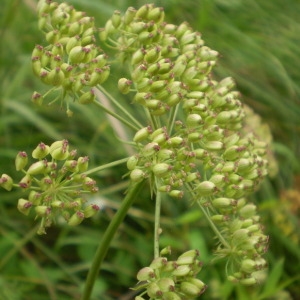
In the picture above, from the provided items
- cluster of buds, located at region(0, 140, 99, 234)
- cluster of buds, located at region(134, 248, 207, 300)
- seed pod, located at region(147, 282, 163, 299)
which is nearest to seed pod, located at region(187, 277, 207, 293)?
cluster of buds, located at region(134, 248, 207, 300)

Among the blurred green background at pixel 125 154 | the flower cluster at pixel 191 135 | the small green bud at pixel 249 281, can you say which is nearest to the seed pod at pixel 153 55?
the flower cluster at pixel 191 135

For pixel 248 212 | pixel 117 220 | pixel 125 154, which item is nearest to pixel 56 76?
pixel 117 220

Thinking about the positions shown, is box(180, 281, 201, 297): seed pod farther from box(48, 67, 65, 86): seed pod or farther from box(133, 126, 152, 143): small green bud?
box(48, 67, 65, 86): seed pod

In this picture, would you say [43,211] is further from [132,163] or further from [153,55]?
[153,55]

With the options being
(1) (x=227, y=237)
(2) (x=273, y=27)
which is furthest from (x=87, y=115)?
(1) (x=227, y=237)

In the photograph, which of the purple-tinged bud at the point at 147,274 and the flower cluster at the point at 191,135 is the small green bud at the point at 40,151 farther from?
the purple-tinged bud at the point at 147,274

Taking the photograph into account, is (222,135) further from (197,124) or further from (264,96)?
(264,96)
